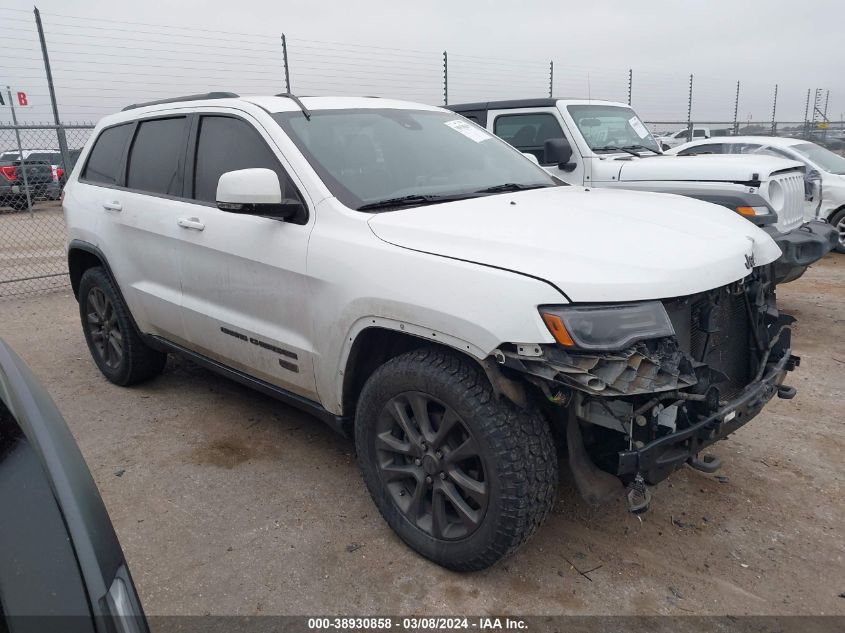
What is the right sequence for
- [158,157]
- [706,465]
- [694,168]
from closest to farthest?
1. [706,465]
2. [158,157]
3. [694,168]

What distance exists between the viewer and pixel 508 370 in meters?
2.35

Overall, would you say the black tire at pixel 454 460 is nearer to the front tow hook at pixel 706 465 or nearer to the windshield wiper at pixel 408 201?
the front tow hook at pixel 706 465

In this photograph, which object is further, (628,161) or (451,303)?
(628,161)

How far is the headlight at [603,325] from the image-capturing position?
7.02 ft

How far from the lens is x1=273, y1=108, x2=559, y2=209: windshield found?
10.1ft

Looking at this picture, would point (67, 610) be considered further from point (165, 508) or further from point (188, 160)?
point (188, 160)

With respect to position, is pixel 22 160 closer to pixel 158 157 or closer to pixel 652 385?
pixel 158 157

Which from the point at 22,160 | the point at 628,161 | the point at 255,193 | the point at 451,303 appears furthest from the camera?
the point at 22,160

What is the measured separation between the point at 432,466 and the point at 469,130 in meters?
2.11

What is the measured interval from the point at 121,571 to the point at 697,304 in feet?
6.95

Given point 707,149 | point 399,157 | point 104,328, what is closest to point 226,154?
point 399,157

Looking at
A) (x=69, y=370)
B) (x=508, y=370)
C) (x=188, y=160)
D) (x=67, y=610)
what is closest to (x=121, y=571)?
(x=67, y=610)

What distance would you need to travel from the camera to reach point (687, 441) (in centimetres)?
241

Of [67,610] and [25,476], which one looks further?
[25,476]
